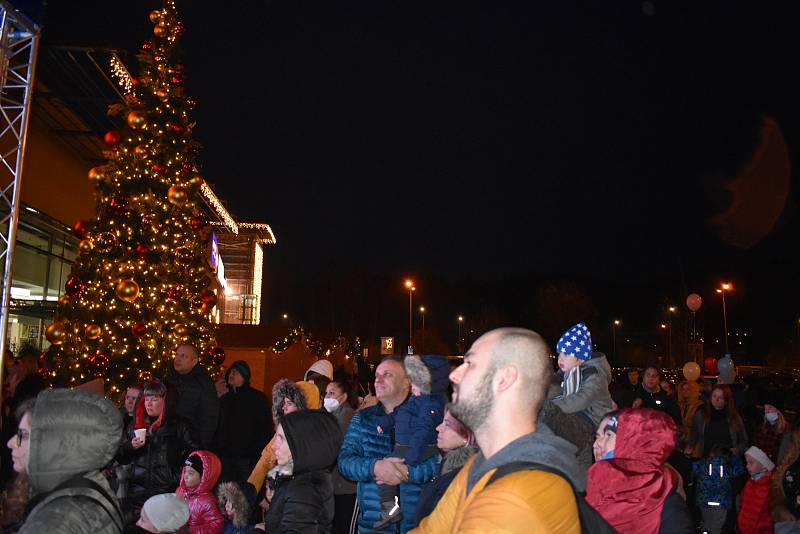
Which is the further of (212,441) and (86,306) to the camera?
(86,306)

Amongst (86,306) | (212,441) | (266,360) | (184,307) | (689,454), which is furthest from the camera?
(266,360)

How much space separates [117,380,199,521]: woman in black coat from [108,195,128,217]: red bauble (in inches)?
287

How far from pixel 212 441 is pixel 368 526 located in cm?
426

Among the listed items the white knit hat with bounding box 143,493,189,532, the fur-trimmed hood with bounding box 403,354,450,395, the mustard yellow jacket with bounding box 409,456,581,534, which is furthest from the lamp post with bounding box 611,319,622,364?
the mustard yellow jacket with bounding box 409,456,581,534

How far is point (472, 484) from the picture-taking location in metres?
2.21

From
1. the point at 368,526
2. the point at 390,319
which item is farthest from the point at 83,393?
the point at 390,319

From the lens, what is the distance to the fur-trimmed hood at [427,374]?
17.9ft

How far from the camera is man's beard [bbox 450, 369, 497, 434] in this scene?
2230 millimetres

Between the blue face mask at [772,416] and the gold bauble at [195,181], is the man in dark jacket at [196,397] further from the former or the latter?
the blue face mask at [772,416]

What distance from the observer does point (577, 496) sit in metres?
1.98

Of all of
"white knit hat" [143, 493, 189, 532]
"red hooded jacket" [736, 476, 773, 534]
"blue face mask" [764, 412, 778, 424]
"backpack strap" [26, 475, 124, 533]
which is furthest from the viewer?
"blue face mask" [764, 412, 778, 424]

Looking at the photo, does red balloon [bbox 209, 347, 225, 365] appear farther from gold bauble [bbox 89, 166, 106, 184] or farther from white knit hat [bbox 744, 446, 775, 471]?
white knit hat [bbox 744, 446, 775, 471]

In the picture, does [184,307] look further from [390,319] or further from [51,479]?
[390,319]

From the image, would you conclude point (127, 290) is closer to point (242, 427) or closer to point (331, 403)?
point (242, 427)
